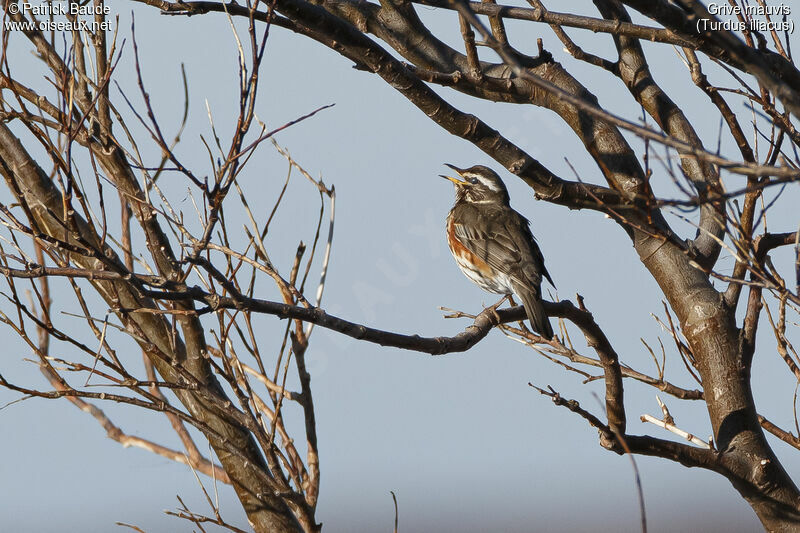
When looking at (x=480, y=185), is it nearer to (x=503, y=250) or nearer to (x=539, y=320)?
(x=503, y=250)

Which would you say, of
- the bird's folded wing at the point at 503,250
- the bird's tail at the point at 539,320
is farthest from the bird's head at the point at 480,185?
the bird's tail at the point at 539,320

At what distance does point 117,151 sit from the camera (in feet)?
16.5

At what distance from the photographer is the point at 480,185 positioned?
947 cm

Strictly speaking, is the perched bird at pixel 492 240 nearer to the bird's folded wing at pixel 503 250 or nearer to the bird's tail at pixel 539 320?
the bird's folded wing at pixel 503 250

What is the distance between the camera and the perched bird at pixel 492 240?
7.85m

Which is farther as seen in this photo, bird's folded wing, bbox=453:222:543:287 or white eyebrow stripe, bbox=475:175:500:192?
white eyebrow stripe, bbox=475:175:500:192

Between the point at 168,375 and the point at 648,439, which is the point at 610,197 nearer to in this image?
the point at 648,439

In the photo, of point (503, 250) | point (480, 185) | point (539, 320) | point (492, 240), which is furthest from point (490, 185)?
point (539, 320)

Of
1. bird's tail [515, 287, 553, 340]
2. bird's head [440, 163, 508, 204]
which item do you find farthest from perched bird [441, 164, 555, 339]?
bird's tail [515, 287, 553, 340]

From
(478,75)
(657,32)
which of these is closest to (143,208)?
(478,75)

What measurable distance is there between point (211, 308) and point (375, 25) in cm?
338

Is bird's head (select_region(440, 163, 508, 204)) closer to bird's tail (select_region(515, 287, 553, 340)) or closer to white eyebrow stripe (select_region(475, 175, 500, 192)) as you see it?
white eyebrow stripe (select_region(475, 175, 500, 192))

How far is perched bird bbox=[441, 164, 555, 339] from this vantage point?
785cm

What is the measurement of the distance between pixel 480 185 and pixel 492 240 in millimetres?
1339
